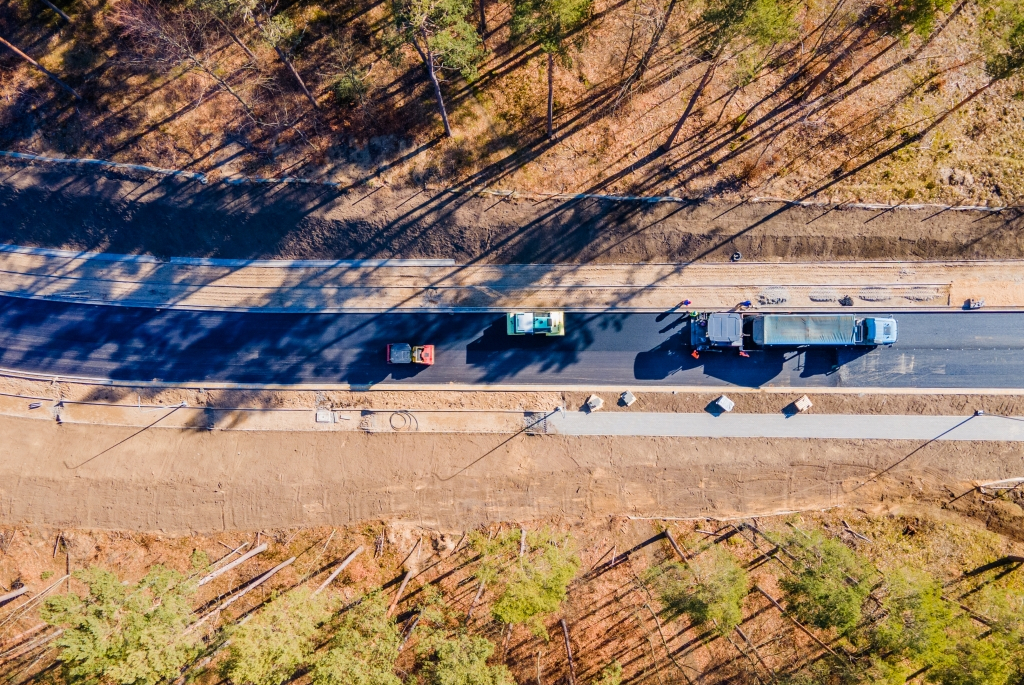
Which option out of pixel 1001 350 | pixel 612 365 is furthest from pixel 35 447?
pixel 1001 350

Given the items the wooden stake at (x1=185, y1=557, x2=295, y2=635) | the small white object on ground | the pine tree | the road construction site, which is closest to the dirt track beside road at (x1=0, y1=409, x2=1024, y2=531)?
the road construction site

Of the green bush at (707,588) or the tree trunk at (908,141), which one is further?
the tree trunk at (908,141)

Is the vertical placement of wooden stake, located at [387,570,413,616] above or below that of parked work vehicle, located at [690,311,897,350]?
below

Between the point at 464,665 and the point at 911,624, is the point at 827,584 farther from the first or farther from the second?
the point at 464,665

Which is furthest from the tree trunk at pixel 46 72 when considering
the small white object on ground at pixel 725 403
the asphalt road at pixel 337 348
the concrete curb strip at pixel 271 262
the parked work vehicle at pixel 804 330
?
the small white object on ground at pixel 725 403

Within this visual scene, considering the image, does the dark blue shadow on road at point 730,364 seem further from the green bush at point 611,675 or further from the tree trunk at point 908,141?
the green bush at point 611,675

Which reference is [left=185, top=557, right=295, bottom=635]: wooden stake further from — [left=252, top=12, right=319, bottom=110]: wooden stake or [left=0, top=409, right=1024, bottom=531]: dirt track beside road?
[left=252, top=12, right=319, bottom=110]: wooden stake

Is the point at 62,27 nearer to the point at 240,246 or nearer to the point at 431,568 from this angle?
the point at 240,246
